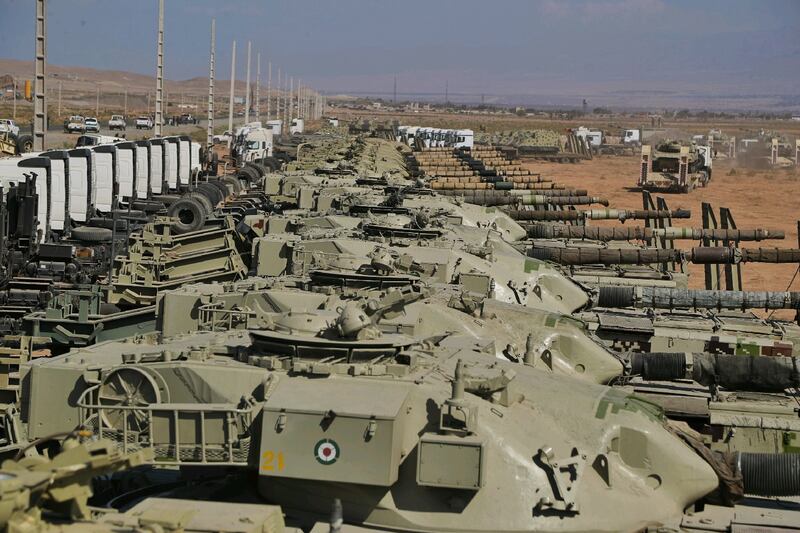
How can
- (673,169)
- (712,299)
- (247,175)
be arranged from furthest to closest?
1. (673,169)
2. (247,175)
3. (712,299)

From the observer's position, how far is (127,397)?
1280cm

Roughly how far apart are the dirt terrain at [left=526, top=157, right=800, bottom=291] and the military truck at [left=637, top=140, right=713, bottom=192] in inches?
36.4

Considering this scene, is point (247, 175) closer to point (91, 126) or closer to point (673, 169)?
point (673, 169)

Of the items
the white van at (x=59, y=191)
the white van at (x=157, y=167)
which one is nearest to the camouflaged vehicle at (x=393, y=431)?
the white van at (x=59, y=191)

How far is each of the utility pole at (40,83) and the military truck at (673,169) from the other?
4029 cm

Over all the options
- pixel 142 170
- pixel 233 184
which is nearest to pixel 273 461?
pixel 142 170

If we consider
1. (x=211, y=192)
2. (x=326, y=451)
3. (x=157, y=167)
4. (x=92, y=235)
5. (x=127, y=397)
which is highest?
(x=127, y=397)

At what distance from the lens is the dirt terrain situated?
148 feet

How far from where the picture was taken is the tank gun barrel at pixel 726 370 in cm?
1639

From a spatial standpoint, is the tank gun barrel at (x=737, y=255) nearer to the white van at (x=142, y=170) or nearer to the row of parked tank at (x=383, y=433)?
the row of parked tank at (x=383, y=433)

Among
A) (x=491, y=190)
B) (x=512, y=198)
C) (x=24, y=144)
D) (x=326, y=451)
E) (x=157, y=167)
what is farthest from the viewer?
(x=24, y=144)

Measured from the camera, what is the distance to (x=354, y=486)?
472 inches

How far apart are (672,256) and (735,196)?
160 feet

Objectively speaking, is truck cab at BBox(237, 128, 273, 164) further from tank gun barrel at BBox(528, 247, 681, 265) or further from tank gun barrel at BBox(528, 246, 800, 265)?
tank gun barrel at BBox(528, 246, 800, 265)
